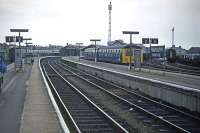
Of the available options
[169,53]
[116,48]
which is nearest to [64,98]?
[116,48]

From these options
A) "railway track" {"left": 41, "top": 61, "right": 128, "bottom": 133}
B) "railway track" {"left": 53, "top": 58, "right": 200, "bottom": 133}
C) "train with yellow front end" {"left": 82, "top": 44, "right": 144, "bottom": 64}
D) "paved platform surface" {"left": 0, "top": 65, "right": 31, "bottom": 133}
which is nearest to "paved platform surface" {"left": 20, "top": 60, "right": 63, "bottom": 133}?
"paved platform surface" {"left": 0, "top": 65, "right": 31, "bottom": 133}

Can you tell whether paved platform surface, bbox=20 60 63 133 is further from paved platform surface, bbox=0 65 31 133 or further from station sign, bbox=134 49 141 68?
station sign, bbox=134 49 141 68

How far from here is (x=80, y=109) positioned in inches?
874

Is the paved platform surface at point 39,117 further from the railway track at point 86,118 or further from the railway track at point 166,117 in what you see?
the railway track at point 166,117

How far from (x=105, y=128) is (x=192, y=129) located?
→ 2936mm

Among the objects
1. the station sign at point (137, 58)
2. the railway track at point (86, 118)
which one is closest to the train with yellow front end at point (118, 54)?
the station sign at point (137, 58)

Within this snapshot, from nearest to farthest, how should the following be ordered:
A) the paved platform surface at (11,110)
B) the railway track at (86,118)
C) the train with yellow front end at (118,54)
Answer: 1. the paved platform surface at (11,110)
2. the railway track at (86,118)
3. the train with yellow front end at (118,54)

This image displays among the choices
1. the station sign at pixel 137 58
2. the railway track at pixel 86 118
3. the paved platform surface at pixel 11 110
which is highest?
the station sign at pixel 137 58

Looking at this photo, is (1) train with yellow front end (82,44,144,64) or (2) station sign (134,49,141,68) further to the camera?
(1) train with yellow front end (82,44,144,64)

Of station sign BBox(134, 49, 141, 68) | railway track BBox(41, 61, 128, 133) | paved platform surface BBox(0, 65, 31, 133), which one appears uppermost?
station sign BBox(134, 49, 141, 68)

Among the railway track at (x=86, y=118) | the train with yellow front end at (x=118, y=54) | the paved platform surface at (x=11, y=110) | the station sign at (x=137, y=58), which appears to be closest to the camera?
the paved platform surface at (x=11, y=110)

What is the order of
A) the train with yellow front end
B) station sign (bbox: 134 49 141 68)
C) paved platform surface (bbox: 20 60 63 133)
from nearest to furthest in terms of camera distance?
paved platform surface (bbox: 20 60 63 133), station sign (bbox: 134 49 141 68), the train with yellow front end

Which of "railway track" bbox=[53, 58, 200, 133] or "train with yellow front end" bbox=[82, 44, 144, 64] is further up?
"train with yellow front end" bbox=[82, 44, 144, 64]

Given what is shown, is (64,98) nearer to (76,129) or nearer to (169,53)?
(76,129)
